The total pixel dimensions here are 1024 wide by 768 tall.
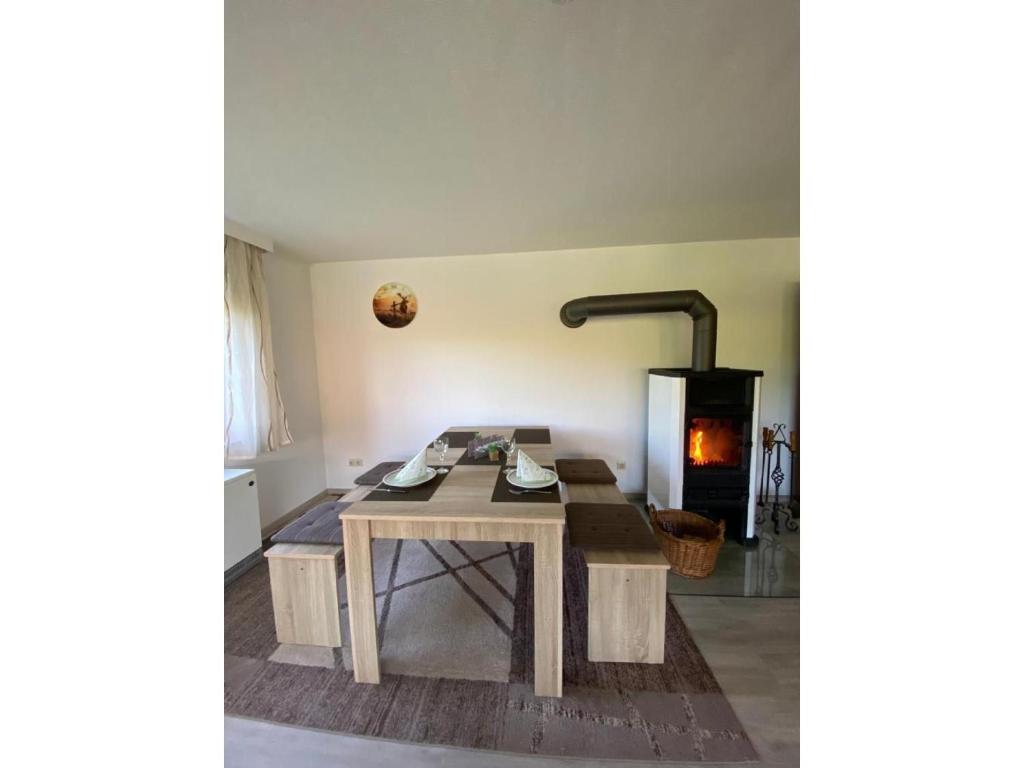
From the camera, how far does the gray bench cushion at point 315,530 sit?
5.03 ft

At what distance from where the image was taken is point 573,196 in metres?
2.03

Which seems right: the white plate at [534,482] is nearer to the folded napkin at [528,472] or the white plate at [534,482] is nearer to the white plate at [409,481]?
the folded napkin at [528,472]

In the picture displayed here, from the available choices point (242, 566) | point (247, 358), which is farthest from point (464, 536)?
point (247, 358)

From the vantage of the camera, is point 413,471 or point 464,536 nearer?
point 464,536

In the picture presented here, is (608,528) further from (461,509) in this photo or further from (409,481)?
(409,481)

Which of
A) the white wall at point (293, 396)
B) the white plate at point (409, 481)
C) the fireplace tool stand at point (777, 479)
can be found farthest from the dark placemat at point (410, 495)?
the fireplace tool stand at point (777, 479)

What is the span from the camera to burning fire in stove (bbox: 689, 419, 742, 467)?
→ 7.98ft

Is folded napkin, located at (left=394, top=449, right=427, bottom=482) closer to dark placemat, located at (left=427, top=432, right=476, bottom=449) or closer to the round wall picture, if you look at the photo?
dark placemat, located at (left=427, top=432, right=476, bottom=449)

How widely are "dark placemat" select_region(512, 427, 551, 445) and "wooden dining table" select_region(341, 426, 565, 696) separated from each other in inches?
42.5

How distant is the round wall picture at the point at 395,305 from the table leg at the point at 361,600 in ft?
7.71

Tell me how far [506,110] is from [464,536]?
1.77 meters

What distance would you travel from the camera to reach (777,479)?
272cm
